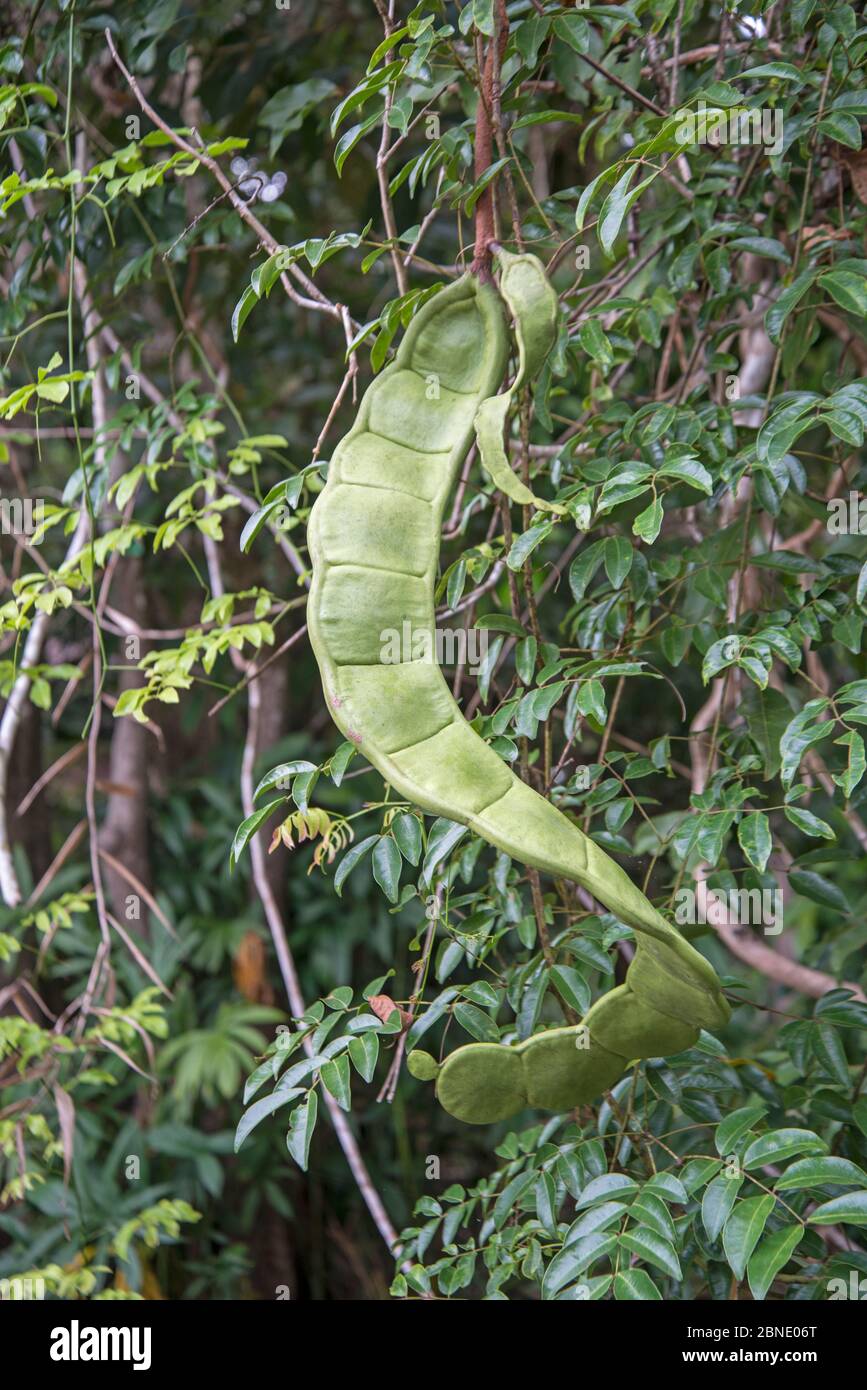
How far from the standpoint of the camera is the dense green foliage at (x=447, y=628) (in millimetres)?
1063

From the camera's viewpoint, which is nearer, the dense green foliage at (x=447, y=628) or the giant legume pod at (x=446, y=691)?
the giant legume pod at (x=446, y=691)

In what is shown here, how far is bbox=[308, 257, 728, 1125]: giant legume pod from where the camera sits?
2.50ft

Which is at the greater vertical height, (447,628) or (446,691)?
(447,628)

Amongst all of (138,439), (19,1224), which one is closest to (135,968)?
(19,1224)

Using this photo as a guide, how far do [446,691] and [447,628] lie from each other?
1.90 feet

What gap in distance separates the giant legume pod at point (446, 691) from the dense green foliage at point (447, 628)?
0.12m

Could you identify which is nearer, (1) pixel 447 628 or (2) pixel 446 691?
(2) pixel 446 691

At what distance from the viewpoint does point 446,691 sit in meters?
0.83

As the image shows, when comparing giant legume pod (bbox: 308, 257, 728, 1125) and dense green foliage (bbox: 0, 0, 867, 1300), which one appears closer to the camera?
giant legume pod (bbox: 308, 257, 728, 1125)

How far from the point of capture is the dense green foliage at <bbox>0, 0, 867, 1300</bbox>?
1.06 metres

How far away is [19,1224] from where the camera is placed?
7.09 ft

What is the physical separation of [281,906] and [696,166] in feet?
5.21

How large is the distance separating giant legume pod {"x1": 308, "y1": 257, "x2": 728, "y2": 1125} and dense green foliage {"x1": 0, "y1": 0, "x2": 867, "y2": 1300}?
116mm

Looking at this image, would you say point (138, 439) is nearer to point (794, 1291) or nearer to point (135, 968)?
point (135, 968)
